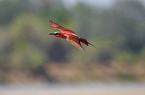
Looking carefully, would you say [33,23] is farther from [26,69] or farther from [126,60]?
[126,60]

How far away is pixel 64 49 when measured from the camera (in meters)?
89.4

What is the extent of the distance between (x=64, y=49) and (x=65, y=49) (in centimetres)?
55

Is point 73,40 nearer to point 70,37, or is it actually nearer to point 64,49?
point 70,37

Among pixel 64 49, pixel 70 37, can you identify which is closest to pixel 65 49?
pixel 64 49

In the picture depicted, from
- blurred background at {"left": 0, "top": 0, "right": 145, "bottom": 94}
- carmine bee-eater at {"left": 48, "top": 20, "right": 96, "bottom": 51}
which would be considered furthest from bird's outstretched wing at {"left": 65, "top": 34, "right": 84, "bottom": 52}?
blurred background at {"left": 0, "top": 0, "right": 145, "bottom": 94}

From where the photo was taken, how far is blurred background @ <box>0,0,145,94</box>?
82.6 metres

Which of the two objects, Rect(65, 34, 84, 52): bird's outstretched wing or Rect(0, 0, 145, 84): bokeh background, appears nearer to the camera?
Rect(65, 34, 84, 52): bird's outstretched wing

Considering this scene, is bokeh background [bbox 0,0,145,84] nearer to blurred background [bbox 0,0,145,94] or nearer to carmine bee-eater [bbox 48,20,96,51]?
blurred background [bbox 0,0,145,94]

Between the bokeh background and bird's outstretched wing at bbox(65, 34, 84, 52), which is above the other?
the bokeh background

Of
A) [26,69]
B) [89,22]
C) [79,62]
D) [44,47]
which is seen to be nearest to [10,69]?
[26,69]

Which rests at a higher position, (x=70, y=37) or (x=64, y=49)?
(x=64, y=49)

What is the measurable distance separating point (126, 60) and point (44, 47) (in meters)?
19.5

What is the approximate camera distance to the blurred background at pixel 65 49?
271ft

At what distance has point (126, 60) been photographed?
9025 cm
